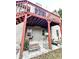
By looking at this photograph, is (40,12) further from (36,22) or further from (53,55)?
(53,55)

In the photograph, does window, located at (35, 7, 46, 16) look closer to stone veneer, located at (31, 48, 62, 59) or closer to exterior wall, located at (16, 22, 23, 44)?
exterior wall, located at (16, 22, 23, 44)

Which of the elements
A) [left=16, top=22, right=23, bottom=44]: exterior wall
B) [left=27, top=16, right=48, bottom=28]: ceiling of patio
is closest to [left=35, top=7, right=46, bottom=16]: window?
[left=27, top=16, right=48, bottom=28]: ceiling of patio

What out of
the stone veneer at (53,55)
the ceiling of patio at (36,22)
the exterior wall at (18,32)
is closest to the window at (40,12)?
the ceiling of patio at (36,22)

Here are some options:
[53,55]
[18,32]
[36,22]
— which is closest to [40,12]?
[36,22]

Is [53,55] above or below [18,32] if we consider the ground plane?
below

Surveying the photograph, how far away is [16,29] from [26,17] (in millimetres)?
154

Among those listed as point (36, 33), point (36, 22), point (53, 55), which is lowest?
point (53, 55)

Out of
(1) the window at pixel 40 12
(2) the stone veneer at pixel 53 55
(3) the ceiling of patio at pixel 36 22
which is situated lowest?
(2) the stone veneer at pixel 53 55

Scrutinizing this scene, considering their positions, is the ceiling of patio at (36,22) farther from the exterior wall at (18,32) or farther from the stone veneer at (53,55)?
the stone veneer at (53,55)

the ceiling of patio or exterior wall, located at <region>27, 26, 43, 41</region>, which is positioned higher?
the ceiling of patio

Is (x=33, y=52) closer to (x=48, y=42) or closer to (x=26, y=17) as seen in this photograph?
(x=48, y=42)
